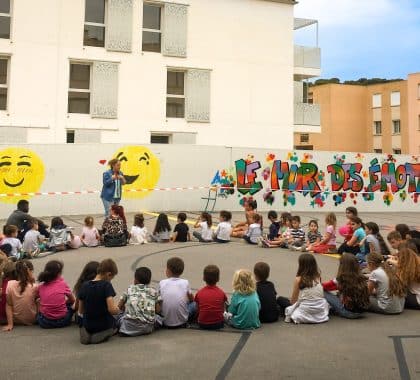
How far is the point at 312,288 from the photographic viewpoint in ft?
23.2

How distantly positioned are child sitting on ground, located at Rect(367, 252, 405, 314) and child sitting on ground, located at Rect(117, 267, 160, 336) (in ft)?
10.3

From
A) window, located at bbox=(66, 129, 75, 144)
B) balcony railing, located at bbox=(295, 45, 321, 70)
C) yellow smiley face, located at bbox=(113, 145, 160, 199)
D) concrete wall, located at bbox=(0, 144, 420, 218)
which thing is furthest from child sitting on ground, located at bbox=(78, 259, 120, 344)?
balcony railing, located at bbox=(295, 45, 321, 70)

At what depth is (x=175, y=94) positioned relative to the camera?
26438 millimetres

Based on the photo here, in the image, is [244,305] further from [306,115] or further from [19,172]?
[306,115]

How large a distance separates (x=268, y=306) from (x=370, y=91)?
200 feet

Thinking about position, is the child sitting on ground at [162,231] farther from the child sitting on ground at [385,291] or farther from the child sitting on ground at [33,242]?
the child sitting on ground at [385,291]

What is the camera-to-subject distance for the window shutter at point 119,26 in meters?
24.7

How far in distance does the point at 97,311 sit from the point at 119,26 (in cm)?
2091

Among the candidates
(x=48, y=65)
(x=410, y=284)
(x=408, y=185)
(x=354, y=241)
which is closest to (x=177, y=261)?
(x=410, y=284)

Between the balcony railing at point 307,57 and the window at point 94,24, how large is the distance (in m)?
11.3

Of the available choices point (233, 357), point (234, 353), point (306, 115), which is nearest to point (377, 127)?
point (306, 115)

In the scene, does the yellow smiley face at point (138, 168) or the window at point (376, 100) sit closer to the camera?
the yellow smiley face at point (138, 168)

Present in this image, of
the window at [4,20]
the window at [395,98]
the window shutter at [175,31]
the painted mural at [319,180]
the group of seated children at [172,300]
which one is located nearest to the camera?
the group of seated children at [172,300]

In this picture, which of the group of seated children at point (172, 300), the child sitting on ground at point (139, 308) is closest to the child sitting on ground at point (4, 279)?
the group of seated children at point (172, 300)
